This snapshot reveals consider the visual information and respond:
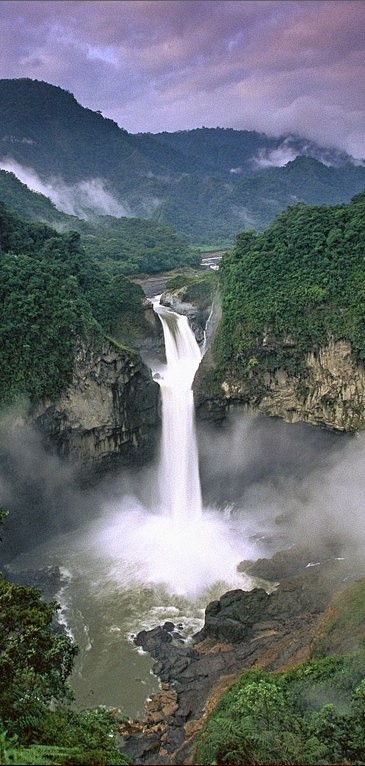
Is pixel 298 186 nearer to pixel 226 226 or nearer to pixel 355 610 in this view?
pixel 226 226

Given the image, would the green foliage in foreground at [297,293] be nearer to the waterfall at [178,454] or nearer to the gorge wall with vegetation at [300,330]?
the gorge wall with vegetation at [300,330]

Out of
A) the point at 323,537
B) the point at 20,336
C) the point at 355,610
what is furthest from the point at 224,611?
the point at 20,336

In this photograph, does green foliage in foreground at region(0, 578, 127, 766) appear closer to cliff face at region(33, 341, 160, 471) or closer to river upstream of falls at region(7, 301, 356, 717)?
river upstream of falls at region(7, 301, 356, 717)

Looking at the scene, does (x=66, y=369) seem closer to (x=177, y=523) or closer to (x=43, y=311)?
(x=43, y=311)

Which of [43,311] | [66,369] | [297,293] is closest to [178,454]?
[66,369]

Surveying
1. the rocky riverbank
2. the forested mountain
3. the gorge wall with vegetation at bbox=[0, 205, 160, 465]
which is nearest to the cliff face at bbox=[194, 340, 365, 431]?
the gorge wall with vegetation at bbox=[0, 205, 160, 465]

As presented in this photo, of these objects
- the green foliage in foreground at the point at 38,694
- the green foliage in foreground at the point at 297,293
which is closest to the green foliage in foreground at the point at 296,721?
the green foliage in foreground at the point at 38,694
